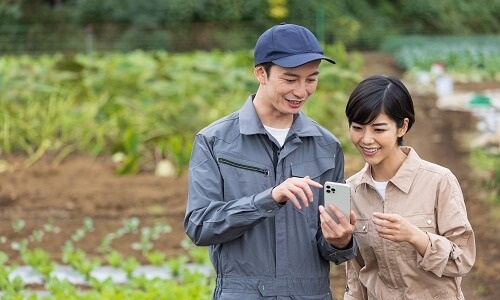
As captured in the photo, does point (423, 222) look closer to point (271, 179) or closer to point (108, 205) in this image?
point (271, 179)

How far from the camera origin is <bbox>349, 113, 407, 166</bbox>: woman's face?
123 inches

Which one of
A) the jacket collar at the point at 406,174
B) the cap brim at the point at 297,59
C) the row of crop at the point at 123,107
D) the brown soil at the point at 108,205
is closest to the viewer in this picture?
the cap brim at the point at 297,59

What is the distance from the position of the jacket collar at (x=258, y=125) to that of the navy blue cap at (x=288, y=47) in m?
0.17

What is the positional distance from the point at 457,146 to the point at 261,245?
860cm

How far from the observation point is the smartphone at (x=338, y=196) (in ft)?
9.64

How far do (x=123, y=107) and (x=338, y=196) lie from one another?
810 cm

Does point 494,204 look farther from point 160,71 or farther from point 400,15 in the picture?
point 400,15

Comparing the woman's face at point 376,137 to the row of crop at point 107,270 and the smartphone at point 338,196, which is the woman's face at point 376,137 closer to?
the smartphone at point 338,196

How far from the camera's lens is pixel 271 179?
316cm

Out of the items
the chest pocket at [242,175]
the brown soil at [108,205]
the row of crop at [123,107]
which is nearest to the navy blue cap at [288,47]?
the chest pocket at [242,175]

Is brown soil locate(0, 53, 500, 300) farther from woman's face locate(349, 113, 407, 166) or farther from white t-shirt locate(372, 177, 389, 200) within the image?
woman's face locate(349, 113, 407, 166)

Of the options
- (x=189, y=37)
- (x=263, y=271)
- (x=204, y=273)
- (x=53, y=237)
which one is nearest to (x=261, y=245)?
(x=263, y=271)

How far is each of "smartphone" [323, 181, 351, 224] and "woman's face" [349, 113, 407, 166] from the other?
0.81 feet

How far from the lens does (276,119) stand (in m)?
3.24
